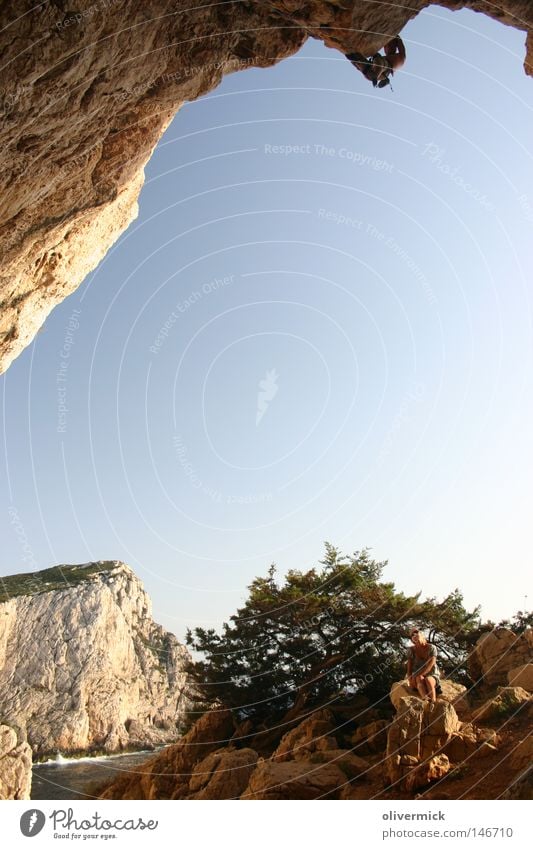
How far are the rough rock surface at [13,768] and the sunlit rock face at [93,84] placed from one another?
50.5ft

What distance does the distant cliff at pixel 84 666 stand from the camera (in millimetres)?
39375

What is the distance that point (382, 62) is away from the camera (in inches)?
497

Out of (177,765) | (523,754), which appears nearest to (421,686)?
(523,754)

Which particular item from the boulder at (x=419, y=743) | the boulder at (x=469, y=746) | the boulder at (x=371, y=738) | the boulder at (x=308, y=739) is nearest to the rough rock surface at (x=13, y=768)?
the boulder at (x=308, y=739)

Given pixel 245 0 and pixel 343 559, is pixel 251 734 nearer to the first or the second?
pixel 343 559

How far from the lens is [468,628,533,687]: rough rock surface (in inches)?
639

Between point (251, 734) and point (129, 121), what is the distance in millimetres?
20655

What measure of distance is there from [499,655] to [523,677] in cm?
195

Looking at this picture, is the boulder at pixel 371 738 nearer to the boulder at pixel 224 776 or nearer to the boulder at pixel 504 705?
the boulder at pixel 504 705

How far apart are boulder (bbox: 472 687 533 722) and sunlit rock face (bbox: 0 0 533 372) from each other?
16871 millimetres

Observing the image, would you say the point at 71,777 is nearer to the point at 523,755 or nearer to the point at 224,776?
the point at 224,776

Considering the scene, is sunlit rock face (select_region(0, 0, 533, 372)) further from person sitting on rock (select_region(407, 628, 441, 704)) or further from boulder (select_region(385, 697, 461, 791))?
boulder (select_region(385, 697, 461, 791))

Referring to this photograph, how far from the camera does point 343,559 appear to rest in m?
22.8
